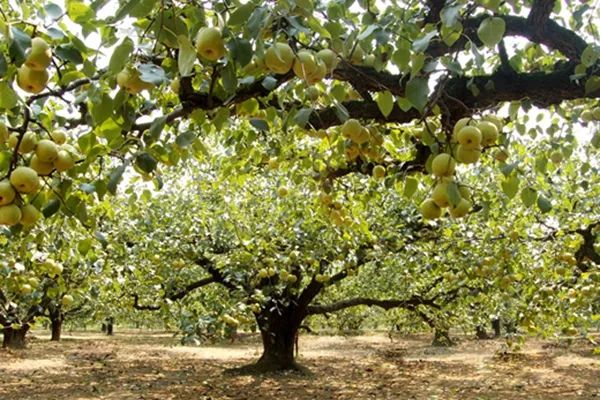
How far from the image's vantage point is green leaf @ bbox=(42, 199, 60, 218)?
2.15 m

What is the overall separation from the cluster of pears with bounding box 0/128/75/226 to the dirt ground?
234 inches

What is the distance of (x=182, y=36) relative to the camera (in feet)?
5.05

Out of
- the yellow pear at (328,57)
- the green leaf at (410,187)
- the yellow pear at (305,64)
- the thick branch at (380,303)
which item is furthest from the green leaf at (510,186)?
the thick branch at (380,303)

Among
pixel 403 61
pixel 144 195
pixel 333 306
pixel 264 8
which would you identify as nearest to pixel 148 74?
pixel 264 8

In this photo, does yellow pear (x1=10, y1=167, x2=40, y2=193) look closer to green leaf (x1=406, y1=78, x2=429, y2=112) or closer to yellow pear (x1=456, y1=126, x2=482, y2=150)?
green leaf (x1=406, y1=78, x2=429, y2=112)

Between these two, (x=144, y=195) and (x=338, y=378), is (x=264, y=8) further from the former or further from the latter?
(x=338, y=378)

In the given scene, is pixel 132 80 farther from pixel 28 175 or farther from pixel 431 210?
pixel 431 210

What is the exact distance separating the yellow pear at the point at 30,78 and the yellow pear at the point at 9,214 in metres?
0.43

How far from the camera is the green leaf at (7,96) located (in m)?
1.64

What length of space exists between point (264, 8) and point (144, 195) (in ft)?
7.42

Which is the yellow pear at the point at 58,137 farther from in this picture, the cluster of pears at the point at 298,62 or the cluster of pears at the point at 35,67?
the cluster of pears at the point at 298,62

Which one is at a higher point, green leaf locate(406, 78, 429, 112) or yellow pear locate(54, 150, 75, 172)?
green leaf locate(406, 78, 429, 112)

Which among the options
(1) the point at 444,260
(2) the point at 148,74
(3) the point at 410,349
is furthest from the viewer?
(3) the point at 410,349

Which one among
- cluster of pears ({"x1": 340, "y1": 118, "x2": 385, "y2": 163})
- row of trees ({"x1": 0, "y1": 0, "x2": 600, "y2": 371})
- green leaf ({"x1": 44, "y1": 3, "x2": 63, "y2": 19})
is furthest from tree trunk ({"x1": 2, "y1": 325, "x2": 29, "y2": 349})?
green leaf ({"x1": 44, "y1": 3, "x2": 63, "y2": 19})
